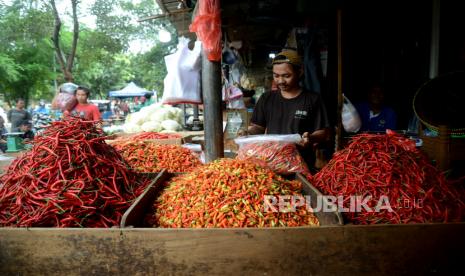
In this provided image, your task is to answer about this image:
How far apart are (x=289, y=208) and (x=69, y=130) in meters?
1.47

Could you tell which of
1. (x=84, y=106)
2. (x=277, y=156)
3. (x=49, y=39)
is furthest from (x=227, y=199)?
(x=49, y=39)

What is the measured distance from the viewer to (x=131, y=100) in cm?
4666

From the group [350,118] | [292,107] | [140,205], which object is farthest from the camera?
[350,118]

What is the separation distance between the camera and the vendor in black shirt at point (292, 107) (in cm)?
314

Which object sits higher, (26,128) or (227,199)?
(227,199)

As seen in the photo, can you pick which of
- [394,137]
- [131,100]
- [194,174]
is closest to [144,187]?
[194,174]

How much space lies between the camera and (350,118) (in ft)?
14.4

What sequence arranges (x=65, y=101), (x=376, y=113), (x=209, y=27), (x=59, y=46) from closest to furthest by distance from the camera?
(x=209, y=27)
(x=376, y=113)
(x=65, y=101)
(x=59, y=46)

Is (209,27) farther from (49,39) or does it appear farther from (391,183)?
(49,39)

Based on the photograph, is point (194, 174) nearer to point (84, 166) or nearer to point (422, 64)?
point (84, 166)

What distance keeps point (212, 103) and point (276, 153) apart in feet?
2.05

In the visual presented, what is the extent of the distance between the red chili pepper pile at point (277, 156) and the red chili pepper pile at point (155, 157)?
837mm

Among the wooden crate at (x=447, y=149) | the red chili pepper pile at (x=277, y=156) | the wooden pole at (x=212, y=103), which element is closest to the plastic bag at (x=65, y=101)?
the wooden pole at (x=212, y=103)

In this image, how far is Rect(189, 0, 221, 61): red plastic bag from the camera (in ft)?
7.99
